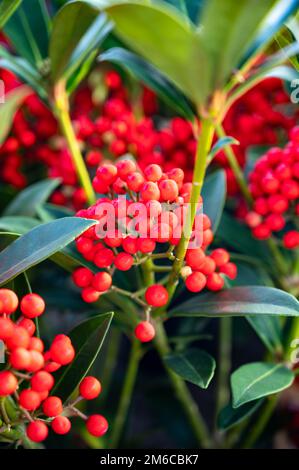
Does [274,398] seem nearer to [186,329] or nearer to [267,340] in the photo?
[267,340]

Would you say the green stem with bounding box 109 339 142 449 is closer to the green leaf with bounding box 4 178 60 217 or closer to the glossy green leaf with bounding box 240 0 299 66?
the green leaf with bounding box 4 178 60 217

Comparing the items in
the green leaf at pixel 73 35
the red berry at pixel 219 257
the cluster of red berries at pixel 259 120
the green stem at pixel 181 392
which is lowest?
the green stem at pixel 181 392

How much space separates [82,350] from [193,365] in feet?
0.38

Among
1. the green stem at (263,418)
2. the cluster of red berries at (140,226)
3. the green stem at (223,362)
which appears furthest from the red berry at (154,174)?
the green stem at (223,362)

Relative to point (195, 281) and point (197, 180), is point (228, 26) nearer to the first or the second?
point (197, 180)

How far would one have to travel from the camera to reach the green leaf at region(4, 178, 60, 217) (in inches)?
30.4

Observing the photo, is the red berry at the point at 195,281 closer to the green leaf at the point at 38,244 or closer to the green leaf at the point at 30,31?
the green leaf at the point at 38,244

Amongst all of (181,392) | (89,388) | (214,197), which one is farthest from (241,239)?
(89,388)

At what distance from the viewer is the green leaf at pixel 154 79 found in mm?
663

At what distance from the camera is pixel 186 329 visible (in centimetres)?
84

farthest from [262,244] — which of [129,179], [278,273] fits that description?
[129,179]

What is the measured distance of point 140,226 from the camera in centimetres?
51

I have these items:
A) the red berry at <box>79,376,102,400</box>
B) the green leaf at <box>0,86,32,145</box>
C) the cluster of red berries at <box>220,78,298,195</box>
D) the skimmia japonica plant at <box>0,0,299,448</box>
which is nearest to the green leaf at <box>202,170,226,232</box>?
the skimmia japonica plant at <box>0,0,299,448</box>
